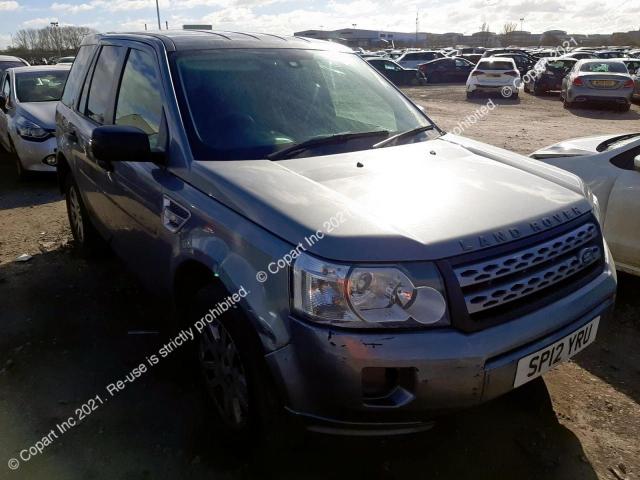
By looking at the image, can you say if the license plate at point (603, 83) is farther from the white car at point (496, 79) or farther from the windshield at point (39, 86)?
the windshield at point (39, 86)

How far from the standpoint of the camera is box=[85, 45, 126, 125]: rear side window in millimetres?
3457

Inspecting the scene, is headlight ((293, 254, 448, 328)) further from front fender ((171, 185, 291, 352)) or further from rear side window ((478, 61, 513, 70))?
rear side window ((478, 61, 513, 70))

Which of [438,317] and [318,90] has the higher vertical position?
[318,90]

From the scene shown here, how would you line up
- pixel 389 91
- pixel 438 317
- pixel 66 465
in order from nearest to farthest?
pixel 438 317 → pixel 66 465 → pixel 389 91

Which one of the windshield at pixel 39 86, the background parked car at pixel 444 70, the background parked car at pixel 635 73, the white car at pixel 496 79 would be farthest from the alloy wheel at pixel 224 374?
the background parked car at pixel 444 70

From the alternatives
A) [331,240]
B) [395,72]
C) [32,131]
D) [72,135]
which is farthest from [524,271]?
[395,72]

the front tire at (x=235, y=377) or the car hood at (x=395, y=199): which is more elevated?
the car hood at (x=395, y=199)

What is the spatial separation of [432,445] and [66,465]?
1.71m

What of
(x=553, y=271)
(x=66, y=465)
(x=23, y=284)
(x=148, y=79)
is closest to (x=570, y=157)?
(x=553, y=271)

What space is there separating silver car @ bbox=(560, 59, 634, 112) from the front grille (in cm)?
1580

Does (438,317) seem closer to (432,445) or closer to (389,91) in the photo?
(432,445)

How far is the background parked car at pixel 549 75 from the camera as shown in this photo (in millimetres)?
21078

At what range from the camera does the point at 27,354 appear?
3.30 m

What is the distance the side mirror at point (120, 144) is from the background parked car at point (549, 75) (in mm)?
21754
